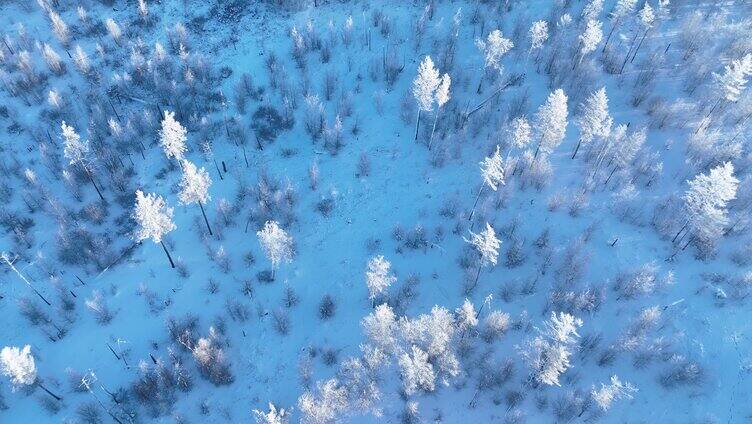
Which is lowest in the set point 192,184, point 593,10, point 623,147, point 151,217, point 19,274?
point 19,274

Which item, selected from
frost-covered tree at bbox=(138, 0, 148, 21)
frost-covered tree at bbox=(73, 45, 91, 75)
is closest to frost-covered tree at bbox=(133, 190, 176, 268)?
frost-covered tree at bbox=(73, 45, 91, 75)

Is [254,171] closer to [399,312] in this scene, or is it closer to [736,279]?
[399,312]

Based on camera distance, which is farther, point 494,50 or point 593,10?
point 593,10

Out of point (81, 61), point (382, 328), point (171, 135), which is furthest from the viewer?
point (81, 61)

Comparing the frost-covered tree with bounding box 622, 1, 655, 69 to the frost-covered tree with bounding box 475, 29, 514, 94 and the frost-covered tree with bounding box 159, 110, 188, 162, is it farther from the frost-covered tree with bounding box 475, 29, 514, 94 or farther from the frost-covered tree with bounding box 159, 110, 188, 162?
the frost-covered tree with bounding box 159, 110, 188, 162

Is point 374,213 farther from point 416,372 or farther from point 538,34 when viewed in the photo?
point 538,34

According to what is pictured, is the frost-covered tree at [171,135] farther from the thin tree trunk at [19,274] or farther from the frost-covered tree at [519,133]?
the frost-covered tree at [519,133]

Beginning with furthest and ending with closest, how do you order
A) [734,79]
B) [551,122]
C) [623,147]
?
[623,147], [734,79], [551,122]

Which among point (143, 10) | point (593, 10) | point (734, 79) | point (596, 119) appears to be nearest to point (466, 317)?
point (596, 119)

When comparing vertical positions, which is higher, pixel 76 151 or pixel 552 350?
pixel 76 151
